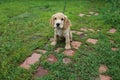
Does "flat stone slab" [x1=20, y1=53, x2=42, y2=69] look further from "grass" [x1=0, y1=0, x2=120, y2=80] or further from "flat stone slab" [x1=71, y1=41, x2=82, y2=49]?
"flat stone slab" [x1=71, y1=41, x2=82, y2=49]

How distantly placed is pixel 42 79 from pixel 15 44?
1670 millimetres

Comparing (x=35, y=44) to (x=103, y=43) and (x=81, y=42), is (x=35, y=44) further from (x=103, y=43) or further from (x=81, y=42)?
(x=103, y=43)

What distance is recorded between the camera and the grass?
370cm

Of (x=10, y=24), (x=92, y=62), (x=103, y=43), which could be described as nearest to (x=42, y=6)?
(x=10, y=24)

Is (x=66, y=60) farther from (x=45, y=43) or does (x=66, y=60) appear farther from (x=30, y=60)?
(x=45, y=43)

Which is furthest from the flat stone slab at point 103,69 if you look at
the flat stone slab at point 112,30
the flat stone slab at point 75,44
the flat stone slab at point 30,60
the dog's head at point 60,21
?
the flat stone slab at point 112,30

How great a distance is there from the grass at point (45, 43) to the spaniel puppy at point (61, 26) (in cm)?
34

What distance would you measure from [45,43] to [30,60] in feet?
3.00

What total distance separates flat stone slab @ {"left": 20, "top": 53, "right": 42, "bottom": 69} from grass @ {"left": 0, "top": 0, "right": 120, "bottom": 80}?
0.32 ft

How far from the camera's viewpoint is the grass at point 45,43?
12.1 feet

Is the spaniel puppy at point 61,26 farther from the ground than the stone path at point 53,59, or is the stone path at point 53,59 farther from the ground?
the spaniel puppy at point 61,26

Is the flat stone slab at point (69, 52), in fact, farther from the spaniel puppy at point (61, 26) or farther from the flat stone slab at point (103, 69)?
the flat stone slab at point (103, 69)

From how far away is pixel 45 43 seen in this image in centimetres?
491

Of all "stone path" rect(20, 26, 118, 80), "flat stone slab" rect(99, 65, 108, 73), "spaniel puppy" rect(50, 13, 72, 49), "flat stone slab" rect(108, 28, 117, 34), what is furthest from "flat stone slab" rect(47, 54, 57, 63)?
"flat stone slab" rect(108, 28, 117, 34)
